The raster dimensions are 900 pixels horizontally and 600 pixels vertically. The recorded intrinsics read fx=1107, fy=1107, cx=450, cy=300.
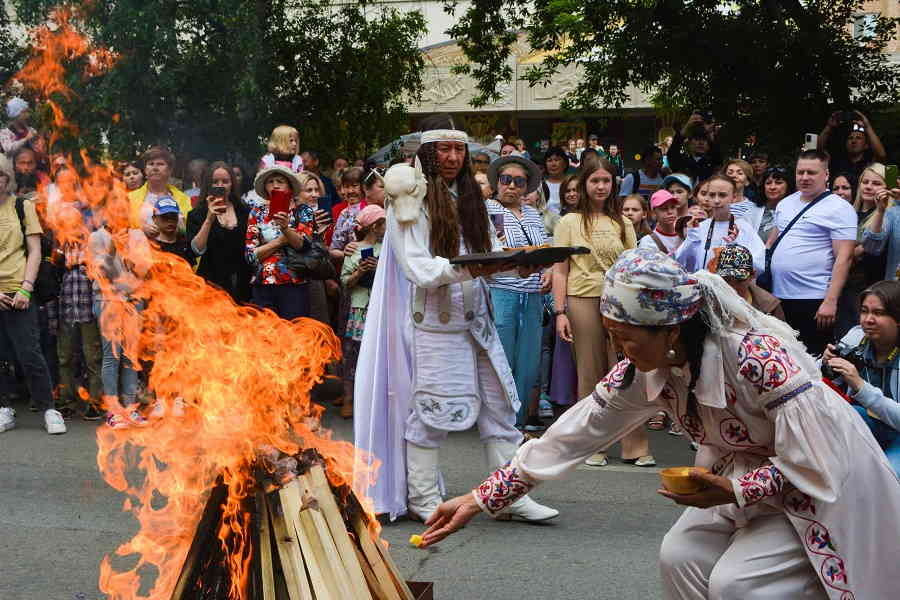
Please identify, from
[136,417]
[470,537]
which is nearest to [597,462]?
[470,537]

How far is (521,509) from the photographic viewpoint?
20.5ft

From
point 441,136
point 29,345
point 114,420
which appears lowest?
point 114,420

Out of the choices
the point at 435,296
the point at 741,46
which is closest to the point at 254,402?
the point at 435,296

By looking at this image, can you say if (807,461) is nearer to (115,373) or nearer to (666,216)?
(666,216)

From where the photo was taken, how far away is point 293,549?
11.6 ft

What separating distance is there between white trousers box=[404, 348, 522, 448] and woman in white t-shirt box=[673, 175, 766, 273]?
245 cm

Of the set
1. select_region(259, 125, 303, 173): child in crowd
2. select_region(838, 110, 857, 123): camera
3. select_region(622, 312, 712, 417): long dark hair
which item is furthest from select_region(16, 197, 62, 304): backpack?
select_region(838, 110, 857, 123): camera

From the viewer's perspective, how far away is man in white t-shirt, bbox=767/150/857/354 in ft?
25.9

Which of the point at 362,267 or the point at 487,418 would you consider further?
the point at 362,267

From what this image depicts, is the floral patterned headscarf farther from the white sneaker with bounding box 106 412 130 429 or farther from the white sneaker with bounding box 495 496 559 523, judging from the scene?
the white sneaker with bounding box 106 412 130 429

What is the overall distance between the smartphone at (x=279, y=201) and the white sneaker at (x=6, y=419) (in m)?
2.76

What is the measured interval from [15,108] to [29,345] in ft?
12.0

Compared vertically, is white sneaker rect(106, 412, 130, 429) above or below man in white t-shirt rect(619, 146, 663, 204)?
below

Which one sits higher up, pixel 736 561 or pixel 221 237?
pixel 221 237
